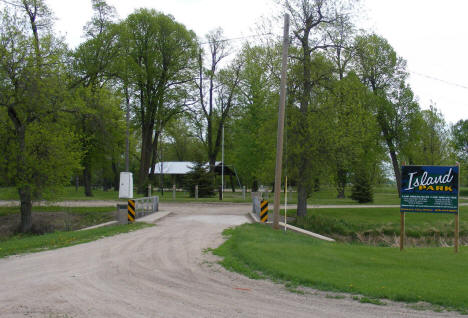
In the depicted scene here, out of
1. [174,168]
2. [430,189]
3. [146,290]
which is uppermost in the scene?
[174,168]

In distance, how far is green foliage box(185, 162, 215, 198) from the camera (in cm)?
4056

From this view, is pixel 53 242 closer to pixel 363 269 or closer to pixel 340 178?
pixel 363 269

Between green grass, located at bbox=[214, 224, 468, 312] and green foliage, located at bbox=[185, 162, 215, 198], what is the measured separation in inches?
1101

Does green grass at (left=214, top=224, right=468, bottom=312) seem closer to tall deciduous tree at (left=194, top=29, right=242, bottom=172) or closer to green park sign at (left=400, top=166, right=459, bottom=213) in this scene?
green park sign at (left=400, top=166, right=459, bottom=213)

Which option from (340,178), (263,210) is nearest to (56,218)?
(263,210)

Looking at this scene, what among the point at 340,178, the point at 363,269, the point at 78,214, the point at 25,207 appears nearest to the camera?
the point at 363,269

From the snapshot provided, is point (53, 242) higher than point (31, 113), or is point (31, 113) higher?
point (31, 113)

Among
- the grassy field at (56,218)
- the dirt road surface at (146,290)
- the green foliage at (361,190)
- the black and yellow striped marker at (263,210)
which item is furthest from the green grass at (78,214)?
the green foliage at (361,190)

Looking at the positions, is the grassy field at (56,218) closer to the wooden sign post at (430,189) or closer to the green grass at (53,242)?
the green grass at (53,242)

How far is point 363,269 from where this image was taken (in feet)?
29.1

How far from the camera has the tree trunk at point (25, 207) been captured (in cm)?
2136

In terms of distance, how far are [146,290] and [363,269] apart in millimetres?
4670

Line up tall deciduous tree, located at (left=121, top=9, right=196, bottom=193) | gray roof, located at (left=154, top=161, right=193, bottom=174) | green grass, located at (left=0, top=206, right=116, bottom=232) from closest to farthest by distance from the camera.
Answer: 1. green grass, located at (left=0, top=206, right=116, bottom=232)
2. tall deciduous tree, located at (left=121, top=9, right=196, bottom=193)
3. gray roof, located at (left=154, top=161, right=193, bottom=174)

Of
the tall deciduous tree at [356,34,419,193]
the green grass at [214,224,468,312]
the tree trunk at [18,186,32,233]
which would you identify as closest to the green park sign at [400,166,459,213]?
the green grass at [214,224,468,312]
